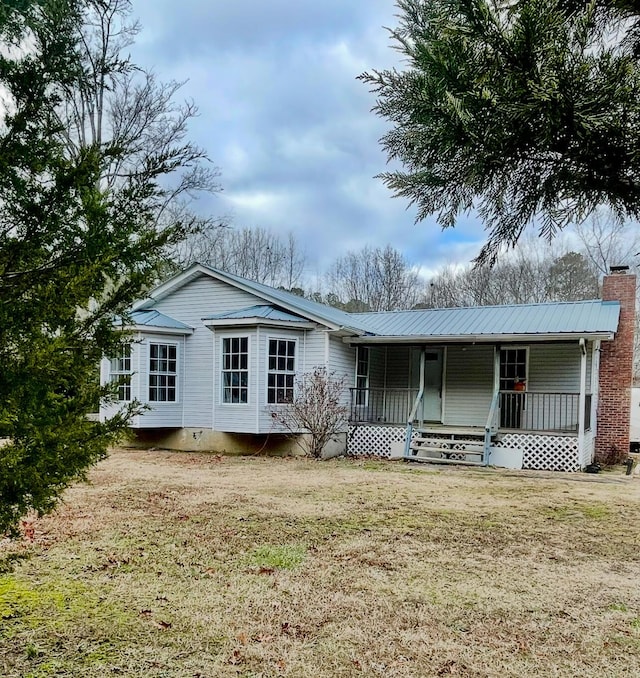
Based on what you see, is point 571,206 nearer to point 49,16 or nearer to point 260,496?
point 49,16

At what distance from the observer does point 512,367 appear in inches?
576

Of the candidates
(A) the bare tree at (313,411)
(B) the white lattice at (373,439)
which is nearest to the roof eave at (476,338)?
(A) the bare tree at (313,411)

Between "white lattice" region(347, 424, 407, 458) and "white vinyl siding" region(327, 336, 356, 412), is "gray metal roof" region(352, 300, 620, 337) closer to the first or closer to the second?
"white vinyl siding" region(327, 336, 356, 412)

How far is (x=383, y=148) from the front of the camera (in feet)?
9.53

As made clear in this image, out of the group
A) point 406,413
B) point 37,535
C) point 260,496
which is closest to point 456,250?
point 406,413

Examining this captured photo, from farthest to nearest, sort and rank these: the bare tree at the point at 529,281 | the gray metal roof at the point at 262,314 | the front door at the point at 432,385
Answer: the bare tree at the point at 529,281 < the front door at the point at 432,385 < the gray metal roof at the point at 262,314

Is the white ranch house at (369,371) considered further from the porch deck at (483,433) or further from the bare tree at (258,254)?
the bare tree at (258,254)

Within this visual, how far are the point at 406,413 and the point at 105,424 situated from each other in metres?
12.7

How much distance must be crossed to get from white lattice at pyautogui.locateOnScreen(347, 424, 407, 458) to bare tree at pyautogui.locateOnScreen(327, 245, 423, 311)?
708 inches

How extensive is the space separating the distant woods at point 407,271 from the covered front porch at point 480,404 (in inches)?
417

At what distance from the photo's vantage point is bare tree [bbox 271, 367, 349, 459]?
519 inches

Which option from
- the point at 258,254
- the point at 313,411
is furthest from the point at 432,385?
the point at 258,254

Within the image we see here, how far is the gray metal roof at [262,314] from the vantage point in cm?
1331

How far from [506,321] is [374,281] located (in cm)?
1863
